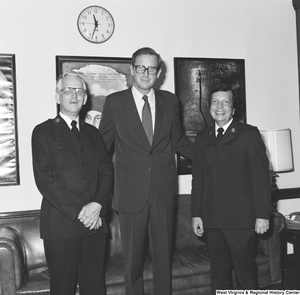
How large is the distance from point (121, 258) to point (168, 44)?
6.68 feet

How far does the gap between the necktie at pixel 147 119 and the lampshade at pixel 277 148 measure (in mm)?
1458

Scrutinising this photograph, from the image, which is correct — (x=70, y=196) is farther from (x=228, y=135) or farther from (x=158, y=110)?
(x=228, y=135)

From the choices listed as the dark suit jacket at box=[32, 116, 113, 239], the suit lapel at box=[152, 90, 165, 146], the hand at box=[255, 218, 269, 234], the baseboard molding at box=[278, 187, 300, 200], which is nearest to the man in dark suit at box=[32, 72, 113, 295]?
the dark suit jacket at box=[32, 116, 113, 239]

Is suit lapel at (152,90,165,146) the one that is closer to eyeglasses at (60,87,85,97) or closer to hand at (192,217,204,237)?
eyeglasses at (60,87,85,97)

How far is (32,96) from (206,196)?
181 cm

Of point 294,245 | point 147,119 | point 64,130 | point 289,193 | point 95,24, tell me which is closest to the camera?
point 64,130

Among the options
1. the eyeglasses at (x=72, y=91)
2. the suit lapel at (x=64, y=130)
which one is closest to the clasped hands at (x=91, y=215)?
the suit lapel at (x=64, y=130)

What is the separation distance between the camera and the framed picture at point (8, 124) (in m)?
3.38

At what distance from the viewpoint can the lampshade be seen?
3639 mm

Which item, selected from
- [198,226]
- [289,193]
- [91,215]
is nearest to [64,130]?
[91,215]

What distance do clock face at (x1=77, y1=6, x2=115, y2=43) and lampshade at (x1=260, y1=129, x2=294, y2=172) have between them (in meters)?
1.70

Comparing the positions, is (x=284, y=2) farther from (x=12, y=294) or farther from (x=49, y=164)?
(x=12, y=294)

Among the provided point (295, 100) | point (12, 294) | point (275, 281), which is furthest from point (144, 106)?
point (295, 100)

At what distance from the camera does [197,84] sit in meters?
3.91
